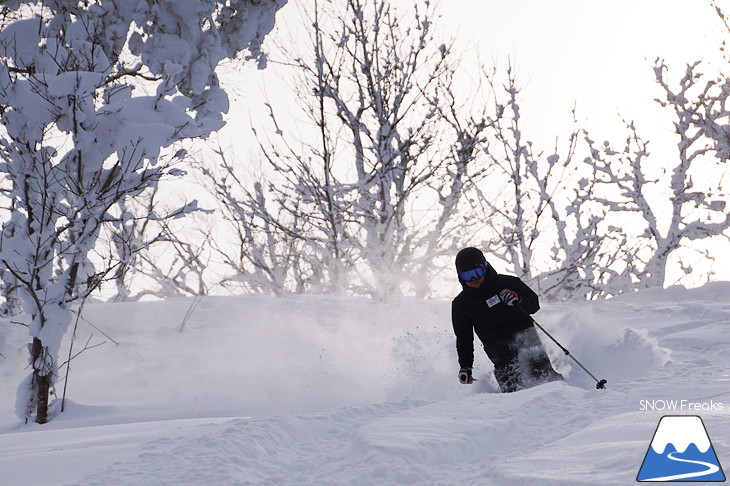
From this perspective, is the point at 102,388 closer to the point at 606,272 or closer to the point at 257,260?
the point at 257,260

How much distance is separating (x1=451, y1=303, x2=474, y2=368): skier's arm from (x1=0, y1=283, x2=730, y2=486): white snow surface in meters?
0.56

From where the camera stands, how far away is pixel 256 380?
7914mm

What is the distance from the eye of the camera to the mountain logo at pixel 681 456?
2.46 m

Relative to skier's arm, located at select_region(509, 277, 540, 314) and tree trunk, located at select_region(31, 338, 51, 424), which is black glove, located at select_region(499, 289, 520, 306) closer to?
skier's arm, located at select_region(509, 277, 540, 314)

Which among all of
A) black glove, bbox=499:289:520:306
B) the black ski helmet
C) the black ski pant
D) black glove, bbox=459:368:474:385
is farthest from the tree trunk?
black glove, bbox=499:289:520:306

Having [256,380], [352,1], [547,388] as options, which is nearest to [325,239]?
[352,1]

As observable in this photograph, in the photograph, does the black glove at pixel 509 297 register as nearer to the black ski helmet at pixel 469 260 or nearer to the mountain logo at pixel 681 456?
the black ski helmet at pixel 469 260

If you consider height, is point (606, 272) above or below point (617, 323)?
above

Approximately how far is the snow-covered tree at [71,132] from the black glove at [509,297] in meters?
3.23

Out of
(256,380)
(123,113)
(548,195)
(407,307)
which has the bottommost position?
(256,380)

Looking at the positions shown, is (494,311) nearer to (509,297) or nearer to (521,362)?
(509,297)

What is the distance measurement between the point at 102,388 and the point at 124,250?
197cm

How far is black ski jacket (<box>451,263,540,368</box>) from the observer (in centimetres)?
659

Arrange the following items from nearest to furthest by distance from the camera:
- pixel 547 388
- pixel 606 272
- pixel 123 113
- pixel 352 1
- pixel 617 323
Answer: pixel 547 388 → pixel 123 113 → pixel 617 323 → pixel 352 1 → pixel 606 272
